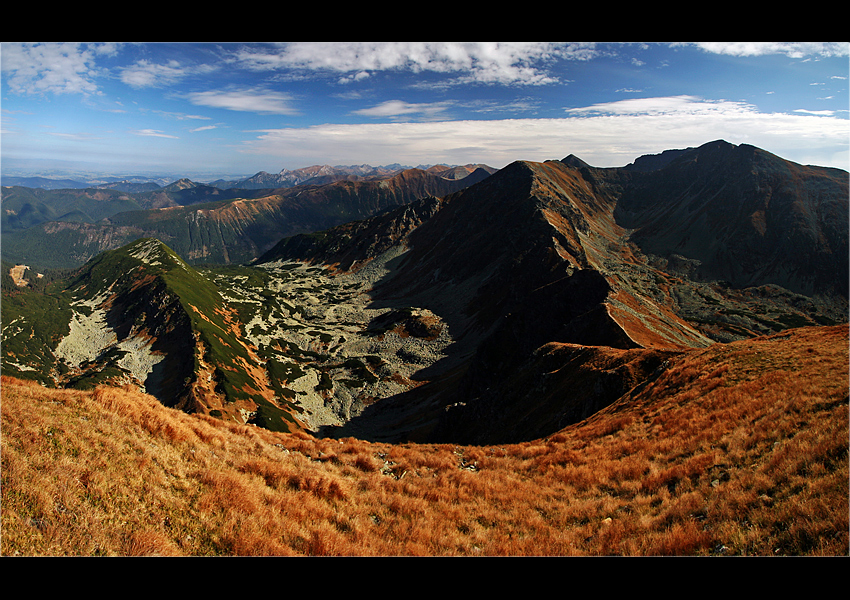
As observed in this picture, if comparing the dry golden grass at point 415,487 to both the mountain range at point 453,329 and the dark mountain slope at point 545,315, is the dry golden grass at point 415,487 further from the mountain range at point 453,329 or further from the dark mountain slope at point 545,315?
the dark mountain slope at point 545,315

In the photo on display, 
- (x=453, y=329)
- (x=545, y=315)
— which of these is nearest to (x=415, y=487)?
(x=545, y=315)

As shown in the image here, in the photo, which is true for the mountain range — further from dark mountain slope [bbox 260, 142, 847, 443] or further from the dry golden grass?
the dry golden grass

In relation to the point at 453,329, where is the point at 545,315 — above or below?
above

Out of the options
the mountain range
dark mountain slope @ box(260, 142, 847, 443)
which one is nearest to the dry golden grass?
the mountain range

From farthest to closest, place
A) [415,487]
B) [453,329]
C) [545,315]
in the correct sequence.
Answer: [453,329] → [545,315] → [415,487]

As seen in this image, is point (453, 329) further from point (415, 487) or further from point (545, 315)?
point (415, 487)

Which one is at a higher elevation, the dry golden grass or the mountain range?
the dry golden grass
